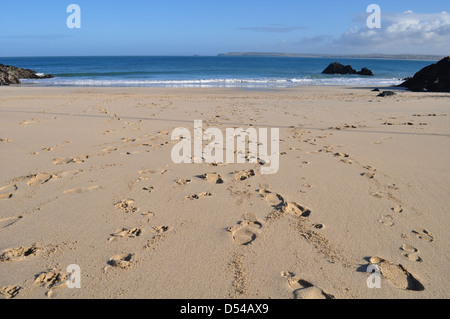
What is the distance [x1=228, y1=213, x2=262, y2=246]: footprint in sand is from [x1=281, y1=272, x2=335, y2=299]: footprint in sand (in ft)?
1.68

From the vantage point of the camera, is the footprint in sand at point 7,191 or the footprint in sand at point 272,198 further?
the footprint in sand at point 7,191

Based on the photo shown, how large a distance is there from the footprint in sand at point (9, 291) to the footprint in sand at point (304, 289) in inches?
65.6

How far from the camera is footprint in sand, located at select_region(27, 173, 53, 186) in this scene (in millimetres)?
3631

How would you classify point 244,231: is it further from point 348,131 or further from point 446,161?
point 348,131

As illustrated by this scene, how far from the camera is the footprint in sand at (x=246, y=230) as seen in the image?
254 cm

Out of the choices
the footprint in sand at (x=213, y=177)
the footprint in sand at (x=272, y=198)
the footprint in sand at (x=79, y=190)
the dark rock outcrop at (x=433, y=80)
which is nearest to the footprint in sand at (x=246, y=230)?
the footprint in sand at (x=272, y=198)

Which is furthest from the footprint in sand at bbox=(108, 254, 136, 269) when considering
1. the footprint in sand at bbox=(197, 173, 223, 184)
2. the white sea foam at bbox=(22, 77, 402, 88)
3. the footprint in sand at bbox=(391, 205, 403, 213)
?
the white sea foam at bbox=(22, 77, 402, 88)

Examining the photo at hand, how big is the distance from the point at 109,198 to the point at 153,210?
0.58 meters

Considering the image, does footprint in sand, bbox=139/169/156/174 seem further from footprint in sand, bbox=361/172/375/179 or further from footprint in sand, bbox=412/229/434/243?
footprint in sand, bbox=412/229/434/243

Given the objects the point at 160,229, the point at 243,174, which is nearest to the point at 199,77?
the point at 243,174

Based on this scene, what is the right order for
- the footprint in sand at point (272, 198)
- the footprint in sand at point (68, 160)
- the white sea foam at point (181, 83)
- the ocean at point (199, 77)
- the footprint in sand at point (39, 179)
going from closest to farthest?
the footprint in sand at point (272, 198), the footprint in sand at point (39, 179), the footprint in sand at point (68, 160), the white sea foam at point (181, 83), the ocean at point (199, 77)

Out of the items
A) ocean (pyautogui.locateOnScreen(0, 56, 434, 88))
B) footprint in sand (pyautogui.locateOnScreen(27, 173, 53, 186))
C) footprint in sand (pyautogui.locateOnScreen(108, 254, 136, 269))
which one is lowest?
footprint in sand (pyautogui.locateOnScreen(108, 254, 136, 269))

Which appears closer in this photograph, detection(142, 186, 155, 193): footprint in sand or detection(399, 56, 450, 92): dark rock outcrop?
detection(142, 186, 155, 193): footprint in sand

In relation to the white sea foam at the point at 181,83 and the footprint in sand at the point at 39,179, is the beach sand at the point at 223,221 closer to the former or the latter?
the footprint in sand at the point at 39,179
